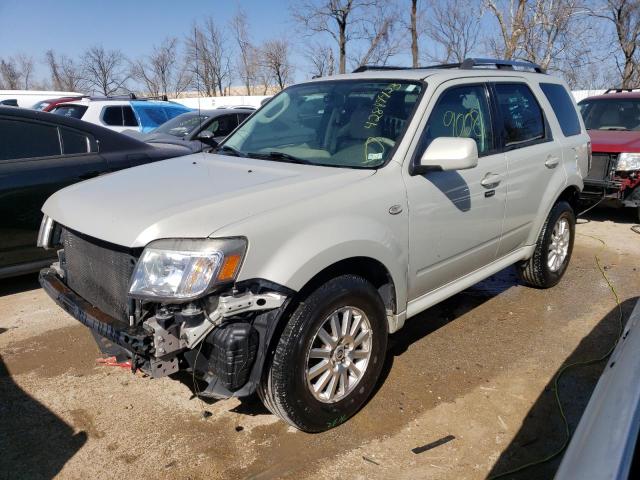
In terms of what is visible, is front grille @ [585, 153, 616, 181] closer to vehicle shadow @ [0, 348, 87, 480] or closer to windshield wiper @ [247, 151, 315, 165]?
windshield wiper @ [247, 151, 315, 165]

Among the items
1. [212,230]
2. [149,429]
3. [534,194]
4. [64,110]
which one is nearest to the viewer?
[212,230]

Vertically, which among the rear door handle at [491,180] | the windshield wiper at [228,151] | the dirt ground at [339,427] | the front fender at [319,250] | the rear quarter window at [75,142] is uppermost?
the rear quarter window at [75,142]

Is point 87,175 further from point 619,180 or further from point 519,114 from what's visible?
point 619,180

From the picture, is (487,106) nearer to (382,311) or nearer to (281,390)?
(382,311)

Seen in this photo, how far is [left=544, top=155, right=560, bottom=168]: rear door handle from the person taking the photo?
4492 millimetres

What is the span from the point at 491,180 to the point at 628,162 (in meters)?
4.69

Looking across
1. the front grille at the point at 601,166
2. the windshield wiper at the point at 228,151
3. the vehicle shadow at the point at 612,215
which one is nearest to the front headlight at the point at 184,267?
the windshield wiper at the point at 228,151

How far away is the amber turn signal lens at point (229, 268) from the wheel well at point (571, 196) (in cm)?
364

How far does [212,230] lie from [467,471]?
69.0 inches

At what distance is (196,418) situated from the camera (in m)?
3.15

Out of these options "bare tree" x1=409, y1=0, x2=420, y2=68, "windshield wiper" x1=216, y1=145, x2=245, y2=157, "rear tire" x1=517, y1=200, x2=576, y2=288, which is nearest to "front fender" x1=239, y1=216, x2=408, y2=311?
"windshield wiper" x1=216, y1=145, x2=245, y2=157

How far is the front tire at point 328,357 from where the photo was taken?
104 inches

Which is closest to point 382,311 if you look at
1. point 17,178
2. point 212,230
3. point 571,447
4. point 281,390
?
point 281,390

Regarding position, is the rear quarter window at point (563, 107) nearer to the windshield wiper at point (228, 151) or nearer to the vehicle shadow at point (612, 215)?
the windshield wiper at point (228, 151)
